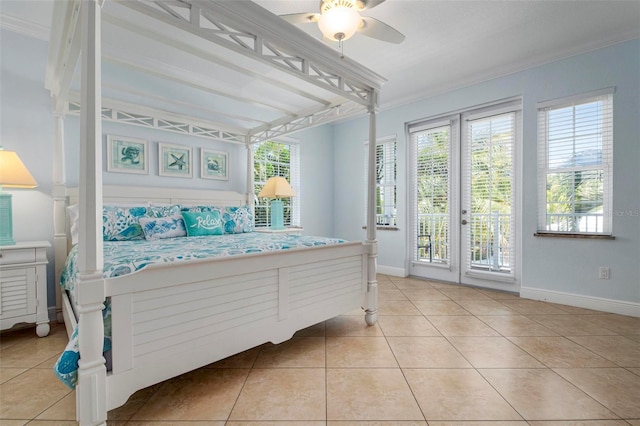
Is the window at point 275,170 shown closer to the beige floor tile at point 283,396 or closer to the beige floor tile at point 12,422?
the beige floor tile at point 283,396

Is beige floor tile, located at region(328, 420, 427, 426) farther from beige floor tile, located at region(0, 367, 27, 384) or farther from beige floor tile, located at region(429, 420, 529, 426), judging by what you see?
beige floor tile, located at region(0, 367, 27, 384)

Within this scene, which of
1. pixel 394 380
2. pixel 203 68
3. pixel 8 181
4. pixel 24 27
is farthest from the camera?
pixel 203 68

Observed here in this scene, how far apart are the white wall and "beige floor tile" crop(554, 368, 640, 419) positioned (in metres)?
1.46

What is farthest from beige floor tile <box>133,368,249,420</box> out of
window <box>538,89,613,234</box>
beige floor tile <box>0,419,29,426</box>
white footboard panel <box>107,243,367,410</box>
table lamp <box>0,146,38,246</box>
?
window <box>538,89,613,234</box>

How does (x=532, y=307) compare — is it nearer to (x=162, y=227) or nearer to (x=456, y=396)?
(x=456, y=396)

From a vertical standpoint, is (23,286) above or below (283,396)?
above

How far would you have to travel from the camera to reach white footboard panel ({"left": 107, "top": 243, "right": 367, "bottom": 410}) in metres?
1.42

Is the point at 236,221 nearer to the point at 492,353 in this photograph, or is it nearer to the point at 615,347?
the point at 492,353

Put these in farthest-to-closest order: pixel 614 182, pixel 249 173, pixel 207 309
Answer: pixel 249 173 < pixel 614 182 < pixel 207 309

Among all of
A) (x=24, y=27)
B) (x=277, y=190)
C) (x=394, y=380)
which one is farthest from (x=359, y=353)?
(x=24, y=27)

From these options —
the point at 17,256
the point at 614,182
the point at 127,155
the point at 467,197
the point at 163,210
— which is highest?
the point at 127,155

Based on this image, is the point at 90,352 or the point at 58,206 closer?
the point at 90,352

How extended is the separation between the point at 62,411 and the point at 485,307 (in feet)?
11.5

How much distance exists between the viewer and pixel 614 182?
9.63 feet
